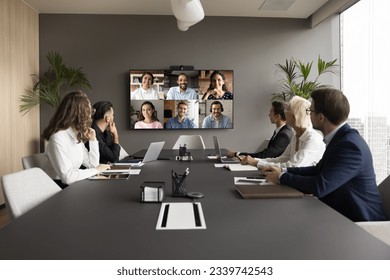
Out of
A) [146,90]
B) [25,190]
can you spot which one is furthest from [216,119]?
[25,190]

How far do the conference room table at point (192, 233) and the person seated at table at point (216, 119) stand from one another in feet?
16.6

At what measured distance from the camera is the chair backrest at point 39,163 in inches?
118

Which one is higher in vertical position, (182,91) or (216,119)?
(182,91)

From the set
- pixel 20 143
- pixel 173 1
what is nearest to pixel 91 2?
pixel 20 143

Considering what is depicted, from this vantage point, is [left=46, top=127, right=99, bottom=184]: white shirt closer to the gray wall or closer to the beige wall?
the beige wall

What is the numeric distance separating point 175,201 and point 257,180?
73 centimetres

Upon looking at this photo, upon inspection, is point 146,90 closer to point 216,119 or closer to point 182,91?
point 182,91

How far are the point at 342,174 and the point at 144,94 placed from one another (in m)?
5.31

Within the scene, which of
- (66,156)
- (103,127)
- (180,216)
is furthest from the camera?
(103,127)

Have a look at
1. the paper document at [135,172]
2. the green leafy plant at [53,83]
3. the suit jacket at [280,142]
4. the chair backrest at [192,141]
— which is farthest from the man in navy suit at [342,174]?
the green leafy plant at [53,83]

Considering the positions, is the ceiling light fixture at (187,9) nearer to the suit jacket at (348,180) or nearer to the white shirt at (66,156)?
the white shirt at (66,156)

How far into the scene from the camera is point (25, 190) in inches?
72.5

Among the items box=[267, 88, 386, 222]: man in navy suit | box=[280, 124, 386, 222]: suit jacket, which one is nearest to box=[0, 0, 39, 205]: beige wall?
box=[267, 88, 386, 222]: man in navy suit
